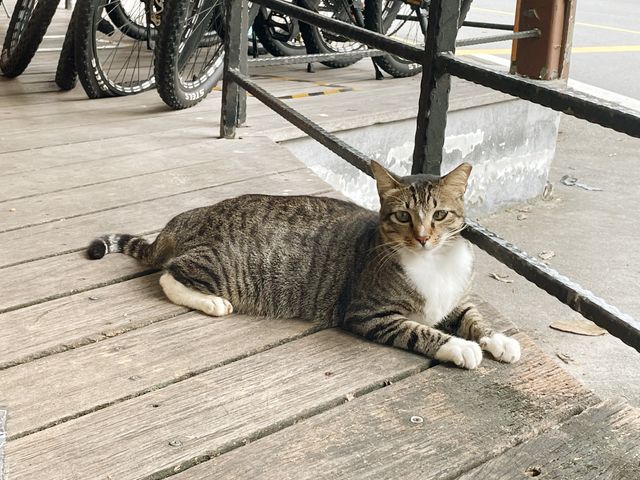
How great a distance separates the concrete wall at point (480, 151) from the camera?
4465mm

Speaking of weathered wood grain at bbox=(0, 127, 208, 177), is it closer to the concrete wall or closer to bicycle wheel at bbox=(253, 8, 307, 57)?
the concrete wall

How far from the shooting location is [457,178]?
7.02 ft

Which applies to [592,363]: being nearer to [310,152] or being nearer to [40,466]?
[310,152]

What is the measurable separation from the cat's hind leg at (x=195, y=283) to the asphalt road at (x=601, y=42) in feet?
21.2

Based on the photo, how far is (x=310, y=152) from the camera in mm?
4219

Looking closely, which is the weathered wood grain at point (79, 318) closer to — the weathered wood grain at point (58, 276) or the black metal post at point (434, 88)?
the weathered wood grain at point (58, 276)

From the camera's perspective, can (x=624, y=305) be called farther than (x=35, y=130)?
Yes

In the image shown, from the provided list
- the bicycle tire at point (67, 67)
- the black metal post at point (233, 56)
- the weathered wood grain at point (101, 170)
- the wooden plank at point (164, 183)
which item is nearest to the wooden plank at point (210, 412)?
the wooden plank at point (164, 183)

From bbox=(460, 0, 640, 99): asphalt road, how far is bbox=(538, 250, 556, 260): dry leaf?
3136 mm

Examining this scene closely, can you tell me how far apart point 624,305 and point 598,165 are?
2.66m

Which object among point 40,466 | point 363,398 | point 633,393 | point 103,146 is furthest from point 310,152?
point 40,466

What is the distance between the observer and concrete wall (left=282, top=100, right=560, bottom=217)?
14.6 feet

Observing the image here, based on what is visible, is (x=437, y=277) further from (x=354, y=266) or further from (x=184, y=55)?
(x=184, y=55)

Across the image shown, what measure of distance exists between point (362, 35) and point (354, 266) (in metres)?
0.74
